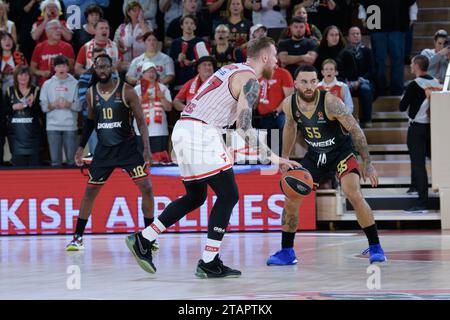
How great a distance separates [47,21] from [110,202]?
3.68 meters

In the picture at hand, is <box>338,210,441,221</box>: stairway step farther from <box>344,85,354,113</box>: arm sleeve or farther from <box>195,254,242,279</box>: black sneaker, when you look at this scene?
<box>195,254,242,279</box>: black sneaker

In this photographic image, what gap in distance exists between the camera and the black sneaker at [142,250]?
893 cm

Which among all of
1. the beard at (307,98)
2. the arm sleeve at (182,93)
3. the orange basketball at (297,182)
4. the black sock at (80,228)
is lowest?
the black sock at (80,228)

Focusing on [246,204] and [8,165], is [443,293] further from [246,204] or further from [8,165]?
[8,165]

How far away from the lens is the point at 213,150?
8758 mm

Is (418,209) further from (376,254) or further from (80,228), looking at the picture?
(80,228)

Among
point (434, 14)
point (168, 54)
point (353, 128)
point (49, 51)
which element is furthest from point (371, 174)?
point (434, 14)

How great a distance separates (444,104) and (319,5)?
357 cm

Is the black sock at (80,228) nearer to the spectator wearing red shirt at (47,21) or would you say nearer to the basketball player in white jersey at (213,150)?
the basketball player in white jersey at (213,150)

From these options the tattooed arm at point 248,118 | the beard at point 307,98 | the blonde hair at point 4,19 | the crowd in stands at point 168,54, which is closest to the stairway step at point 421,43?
the crowd in stands at point 168,54

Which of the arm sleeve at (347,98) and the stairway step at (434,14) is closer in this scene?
the arm sleeve at (347,98)

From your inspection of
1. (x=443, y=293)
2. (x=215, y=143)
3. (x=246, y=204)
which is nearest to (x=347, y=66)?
(x=246, y=204)

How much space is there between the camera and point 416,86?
14102 millimetres

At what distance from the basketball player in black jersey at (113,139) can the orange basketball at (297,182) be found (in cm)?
250
